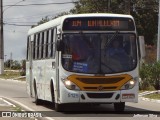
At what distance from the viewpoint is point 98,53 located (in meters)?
17.3

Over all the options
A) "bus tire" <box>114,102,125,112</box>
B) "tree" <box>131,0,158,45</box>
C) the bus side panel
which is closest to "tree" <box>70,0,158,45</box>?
"tree" <box>131,0,158,45</box>

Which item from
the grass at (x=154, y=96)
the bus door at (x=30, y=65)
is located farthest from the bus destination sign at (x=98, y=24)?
the grass at (x=154, y=96)

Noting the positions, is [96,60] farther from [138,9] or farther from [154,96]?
[138,9]

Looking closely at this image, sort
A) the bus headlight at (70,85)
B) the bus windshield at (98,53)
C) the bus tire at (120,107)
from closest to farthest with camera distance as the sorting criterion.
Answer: the bus headlight at (70,85), the bus windshield at (98,53), the bus tire at (120,107)

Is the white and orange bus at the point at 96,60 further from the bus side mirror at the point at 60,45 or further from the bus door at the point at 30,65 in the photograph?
the bus door at the point at 30,65

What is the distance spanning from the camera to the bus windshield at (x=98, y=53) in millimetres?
17250

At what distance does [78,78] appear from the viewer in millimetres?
17141

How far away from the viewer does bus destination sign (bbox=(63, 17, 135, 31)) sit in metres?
17.7

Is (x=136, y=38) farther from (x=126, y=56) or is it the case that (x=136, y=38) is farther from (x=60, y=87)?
(x=60, y=87)

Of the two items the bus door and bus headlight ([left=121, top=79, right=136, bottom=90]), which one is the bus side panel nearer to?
bus headlight ([left=121, top=79, right=136, bottom=90])

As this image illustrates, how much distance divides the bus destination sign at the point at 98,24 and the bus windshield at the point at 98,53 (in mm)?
234

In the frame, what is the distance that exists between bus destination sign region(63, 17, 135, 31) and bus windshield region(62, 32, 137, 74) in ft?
0.77

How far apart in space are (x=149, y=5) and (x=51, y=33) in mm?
50857

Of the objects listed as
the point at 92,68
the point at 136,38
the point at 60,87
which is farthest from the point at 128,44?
the point at 60,87
